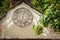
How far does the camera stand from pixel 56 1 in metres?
7.35

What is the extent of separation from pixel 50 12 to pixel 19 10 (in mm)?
3762

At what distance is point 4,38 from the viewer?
10.6 meters

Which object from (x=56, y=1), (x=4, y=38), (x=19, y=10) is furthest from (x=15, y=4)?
(x=56, y=1)

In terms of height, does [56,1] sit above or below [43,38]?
above

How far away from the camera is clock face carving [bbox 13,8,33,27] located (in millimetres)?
10742

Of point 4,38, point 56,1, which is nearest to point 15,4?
point 4,38

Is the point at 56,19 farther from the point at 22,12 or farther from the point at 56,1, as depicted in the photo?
the point at 22,12

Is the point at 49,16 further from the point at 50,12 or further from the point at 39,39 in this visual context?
the point at 39,39

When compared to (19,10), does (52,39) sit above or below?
below

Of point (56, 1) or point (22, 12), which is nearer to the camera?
point (56, 1)

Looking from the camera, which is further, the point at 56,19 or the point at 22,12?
the point at 22,12

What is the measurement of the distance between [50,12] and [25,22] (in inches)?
141

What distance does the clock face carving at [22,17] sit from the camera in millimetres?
10742

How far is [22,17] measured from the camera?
1079 centimetres
